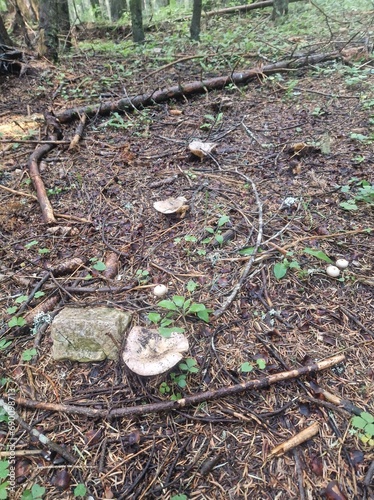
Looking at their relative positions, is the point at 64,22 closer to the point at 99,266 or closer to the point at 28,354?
the point at 99,266

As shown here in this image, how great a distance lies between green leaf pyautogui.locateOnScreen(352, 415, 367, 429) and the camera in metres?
1.71

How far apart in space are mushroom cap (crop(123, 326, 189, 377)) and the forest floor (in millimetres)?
139

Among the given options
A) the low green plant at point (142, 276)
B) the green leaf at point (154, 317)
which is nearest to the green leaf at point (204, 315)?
the green leaf at point (154, 317)

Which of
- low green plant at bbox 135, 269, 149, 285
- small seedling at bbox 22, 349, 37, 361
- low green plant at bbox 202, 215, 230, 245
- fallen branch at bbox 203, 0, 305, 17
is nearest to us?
small seedling at bbox 22, 349, 37, 361

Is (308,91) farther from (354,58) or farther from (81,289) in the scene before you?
(81,289)

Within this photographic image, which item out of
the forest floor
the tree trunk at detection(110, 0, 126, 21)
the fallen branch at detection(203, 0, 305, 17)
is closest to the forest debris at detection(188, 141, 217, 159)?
the forest floor

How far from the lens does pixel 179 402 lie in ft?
6.04

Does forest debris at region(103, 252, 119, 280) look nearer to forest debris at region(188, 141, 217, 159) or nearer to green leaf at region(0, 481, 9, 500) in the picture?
green leaf at region(0, 481, 9, 500)

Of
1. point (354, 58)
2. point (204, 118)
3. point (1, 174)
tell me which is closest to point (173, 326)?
point (1, 174)

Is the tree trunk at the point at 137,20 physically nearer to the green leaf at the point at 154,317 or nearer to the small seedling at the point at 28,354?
the green leaf at the point at 154,317

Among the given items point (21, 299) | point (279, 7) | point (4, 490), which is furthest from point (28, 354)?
point (279, 7)

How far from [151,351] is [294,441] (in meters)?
0.94

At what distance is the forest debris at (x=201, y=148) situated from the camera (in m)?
3.95

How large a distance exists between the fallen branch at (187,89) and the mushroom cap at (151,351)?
170 inches
